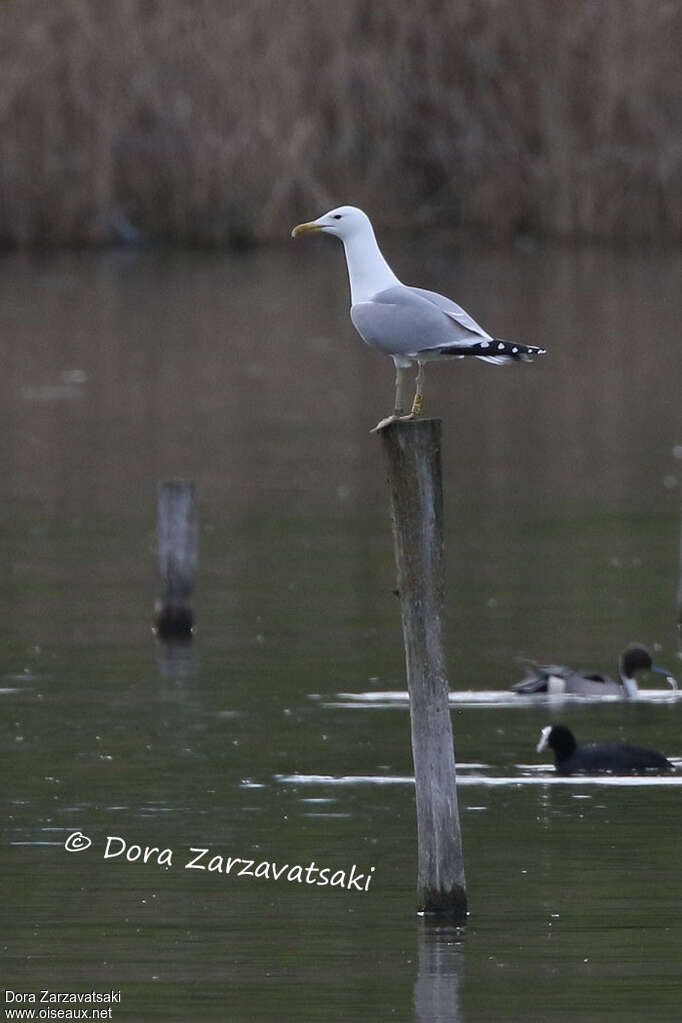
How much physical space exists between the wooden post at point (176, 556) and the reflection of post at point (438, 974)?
5.71 m

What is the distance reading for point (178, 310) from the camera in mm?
35250

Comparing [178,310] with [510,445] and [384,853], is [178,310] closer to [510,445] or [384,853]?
[510,445]

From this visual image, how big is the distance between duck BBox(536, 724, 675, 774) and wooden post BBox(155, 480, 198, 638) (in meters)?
3.62

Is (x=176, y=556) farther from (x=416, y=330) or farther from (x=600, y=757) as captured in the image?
(x=416, y=330)

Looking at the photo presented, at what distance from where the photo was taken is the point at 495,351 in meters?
8.88

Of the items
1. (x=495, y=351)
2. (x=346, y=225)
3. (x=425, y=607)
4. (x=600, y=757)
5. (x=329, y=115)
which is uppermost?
(x=346, y=225)

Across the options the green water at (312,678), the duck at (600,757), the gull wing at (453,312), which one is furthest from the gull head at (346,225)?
the duck at (600,757)

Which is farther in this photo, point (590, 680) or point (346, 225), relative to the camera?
point (590, 680)

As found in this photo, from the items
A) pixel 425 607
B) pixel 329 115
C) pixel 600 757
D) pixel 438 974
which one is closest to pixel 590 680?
pixel 600 757

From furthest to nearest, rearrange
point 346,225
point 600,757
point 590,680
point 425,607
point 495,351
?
point 590,680 → point 600,757 → point 346,225 → point 495,351 → point 425,607

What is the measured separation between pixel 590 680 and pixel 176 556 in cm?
253

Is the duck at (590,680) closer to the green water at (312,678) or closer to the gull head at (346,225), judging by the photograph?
the green water at (312,678)

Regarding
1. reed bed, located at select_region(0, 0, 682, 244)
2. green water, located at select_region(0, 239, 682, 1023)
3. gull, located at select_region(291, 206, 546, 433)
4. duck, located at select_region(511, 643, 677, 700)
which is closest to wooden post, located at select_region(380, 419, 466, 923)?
gull, located at select_region(291, 206, 546, 433)

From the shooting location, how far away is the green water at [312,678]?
8.51m
